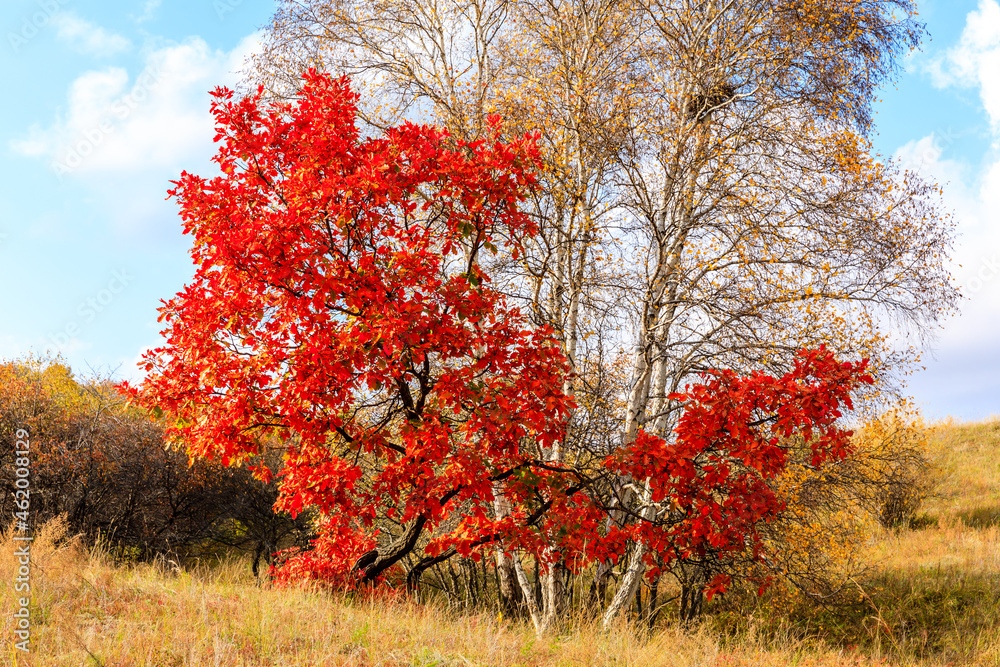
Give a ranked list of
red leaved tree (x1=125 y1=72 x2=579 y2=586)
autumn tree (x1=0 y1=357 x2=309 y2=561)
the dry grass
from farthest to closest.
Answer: autumn tree (x1=0 y1=357 x2=309 y2=561) → red leaved tree (x1=125 y1=72 x2=579 y2=586) → the dry grass

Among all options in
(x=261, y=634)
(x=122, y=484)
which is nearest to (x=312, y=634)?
(x=261, y=634)

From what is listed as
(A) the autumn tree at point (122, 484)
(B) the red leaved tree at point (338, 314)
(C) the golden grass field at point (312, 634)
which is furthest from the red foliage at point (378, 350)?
(A) the autumn tree at point (122, 484)

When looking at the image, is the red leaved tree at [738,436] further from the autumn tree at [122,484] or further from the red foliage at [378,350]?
the autumn tree at [122,484]

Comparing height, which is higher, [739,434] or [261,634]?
[739,434]

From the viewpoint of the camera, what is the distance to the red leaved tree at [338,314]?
222 inches

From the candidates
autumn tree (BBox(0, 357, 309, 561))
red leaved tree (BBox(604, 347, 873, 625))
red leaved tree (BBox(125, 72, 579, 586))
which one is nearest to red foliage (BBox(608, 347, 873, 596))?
red leaved tree (BBox(604, 347, 873, 625))

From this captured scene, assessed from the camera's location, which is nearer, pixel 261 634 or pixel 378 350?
pixel 261 634

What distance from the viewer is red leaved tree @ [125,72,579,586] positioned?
564 centimetres

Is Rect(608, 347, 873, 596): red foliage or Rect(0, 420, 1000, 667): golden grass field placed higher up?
Rect(608, 347, 873, 596): red foliage

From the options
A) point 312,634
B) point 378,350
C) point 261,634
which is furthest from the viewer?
point 378,350

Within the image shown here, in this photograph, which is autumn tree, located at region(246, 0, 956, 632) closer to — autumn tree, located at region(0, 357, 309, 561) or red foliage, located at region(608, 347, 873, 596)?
red foliage, located at region(608, 347, 873, 596)

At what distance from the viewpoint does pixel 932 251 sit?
862 centimetres

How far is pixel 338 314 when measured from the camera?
6.16m

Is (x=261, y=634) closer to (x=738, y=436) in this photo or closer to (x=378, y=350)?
(x=378, y=350)
